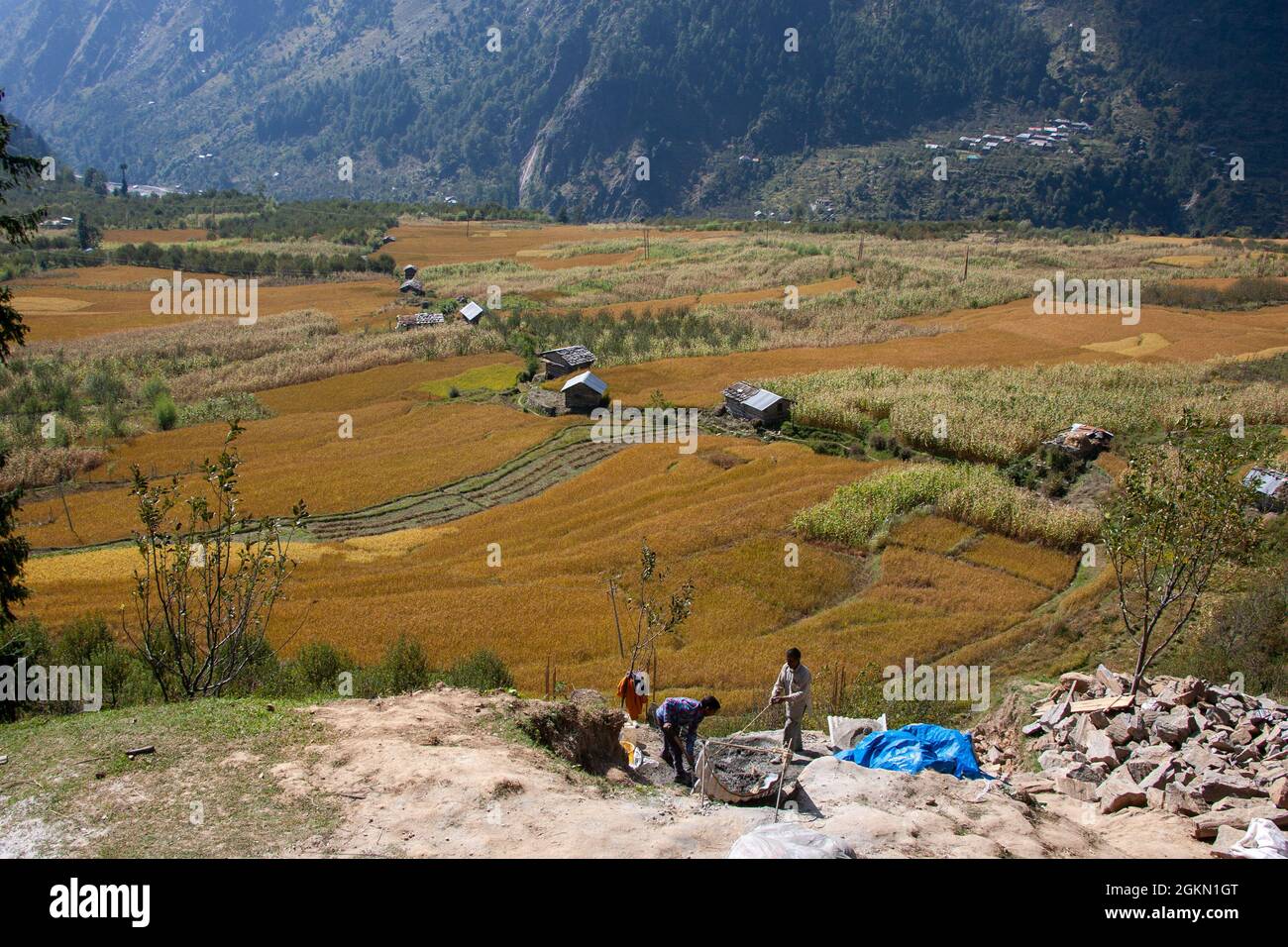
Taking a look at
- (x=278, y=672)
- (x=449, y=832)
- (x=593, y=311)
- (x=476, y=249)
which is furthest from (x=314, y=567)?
(x=476, y=249)

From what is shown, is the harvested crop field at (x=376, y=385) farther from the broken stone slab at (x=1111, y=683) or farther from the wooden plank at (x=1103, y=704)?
the wooden plank at (x=1103, y=704)

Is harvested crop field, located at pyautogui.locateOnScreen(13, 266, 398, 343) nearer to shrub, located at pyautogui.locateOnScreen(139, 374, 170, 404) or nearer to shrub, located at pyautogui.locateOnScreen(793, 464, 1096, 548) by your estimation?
shrub, located at pyautogui.locateOnScreen(139, 374, 170, 404)

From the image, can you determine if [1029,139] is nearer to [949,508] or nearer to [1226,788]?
[949,508]

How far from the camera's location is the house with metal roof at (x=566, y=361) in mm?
53906

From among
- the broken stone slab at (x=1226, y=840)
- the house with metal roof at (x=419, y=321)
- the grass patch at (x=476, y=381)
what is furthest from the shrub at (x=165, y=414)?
the broken stone slab at (x=1226, y=840)

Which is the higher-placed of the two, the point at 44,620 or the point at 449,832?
the point at 449,832

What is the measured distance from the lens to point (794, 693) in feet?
47.6

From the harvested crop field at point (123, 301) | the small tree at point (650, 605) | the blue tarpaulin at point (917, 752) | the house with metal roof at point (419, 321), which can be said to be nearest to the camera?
the blue tarpaulin at point (917, 752)

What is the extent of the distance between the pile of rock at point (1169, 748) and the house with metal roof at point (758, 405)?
25.6 meters

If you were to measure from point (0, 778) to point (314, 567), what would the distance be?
62.3 ft

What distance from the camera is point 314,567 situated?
3033 centimetres

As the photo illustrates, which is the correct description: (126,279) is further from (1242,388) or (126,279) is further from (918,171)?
(918,171)

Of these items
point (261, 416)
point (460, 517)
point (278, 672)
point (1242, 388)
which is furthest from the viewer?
point (261, 416)

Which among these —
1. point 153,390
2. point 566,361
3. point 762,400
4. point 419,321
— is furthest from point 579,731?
point 419,321
